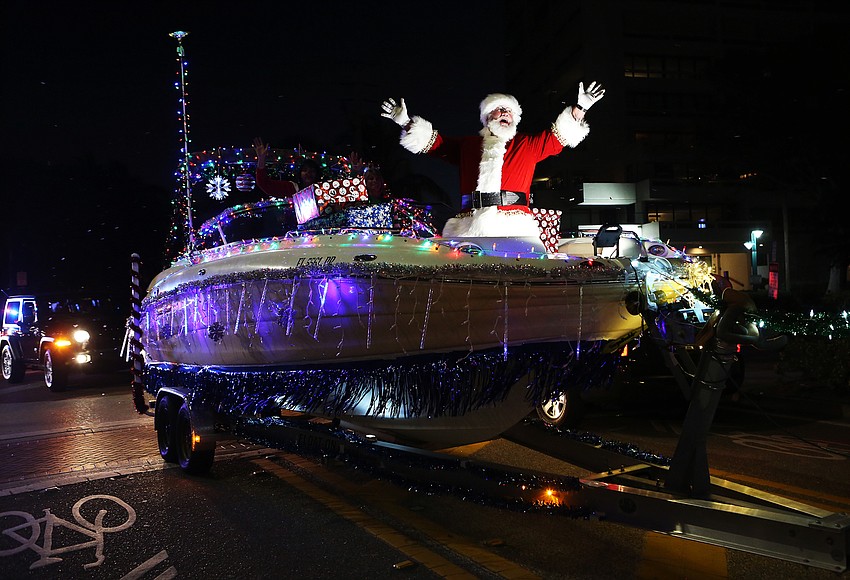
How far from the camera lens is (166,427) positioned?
6.71 m

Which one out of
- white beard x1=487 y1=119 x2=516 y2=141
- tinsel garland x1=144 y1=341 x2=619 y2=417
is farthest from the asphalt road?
white beard x1=487 y1=119 x2=516 y2=141

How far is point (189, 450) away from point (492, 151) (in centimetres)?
359

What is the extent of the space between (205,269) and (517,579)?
12.2 feet

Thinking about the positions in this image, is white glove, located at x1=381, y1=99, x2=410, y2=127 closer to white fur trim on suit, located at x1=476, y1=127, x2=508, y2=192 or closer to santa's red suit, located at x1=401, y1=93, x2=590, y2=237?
santa's red suit, located at x1=401, y1=93, x2=590, y2=237

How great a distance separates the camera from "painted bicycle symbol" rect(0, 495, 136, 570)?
4.35 m

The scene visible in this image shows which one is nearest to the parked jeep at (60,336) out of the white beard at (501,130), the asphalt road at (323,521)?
the asphalt road at (323,521)

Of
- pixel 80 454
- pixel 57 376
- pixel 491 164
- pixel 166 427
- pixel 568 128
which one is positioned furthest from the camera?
pixel 57 376

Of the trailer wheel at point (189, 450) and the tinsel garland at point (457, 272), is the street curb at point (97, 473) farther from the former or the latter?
the tinsel garland at point (457, 272)

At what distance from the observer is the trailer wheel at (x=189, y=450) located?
19.7 feet

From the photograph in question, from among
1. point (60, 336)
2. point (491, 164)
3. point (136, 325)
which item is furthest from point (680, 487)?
point (60, 336)

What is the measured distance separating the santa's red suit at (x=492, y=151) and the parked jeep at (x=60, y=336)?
10.2 meters

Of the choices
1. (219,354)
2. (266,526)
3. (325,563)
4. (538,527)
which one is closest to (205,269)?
(219,354)

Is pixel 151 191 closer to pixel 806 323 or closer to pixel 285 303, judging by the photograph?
pixel 285 303

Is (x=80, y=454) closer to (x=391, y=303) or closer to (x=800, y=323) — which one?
(x=391, y=303)
